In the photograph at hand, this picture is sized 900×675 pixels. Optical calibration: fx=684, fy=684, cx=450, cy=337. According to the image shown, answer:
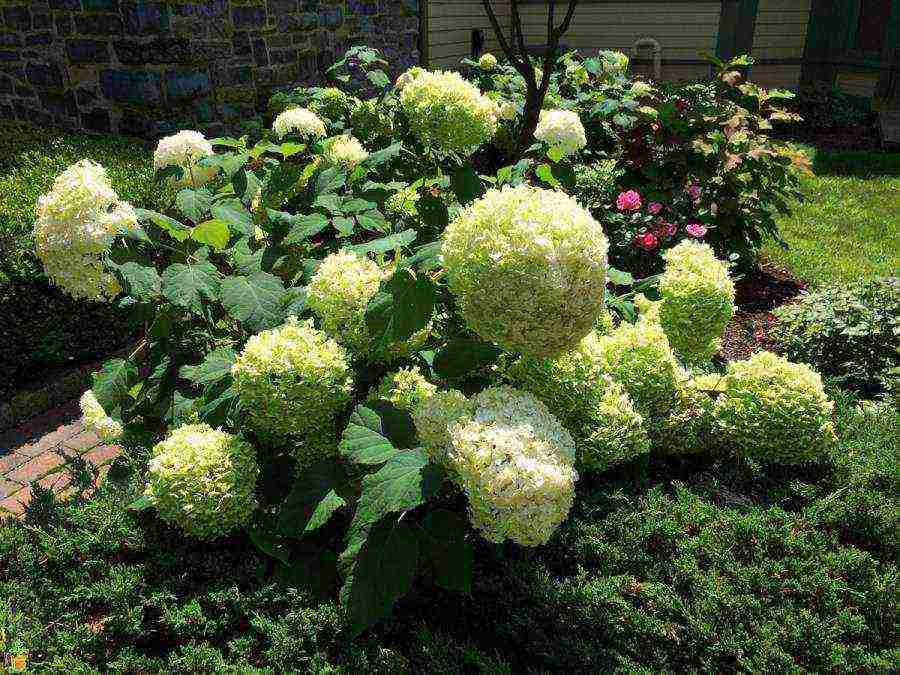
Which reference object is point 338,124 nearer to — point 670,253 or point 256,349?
point 670,253

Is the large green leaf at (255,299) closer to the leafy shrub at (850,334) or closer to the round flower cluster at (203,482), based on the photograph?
the round flower cluster at (203,482)

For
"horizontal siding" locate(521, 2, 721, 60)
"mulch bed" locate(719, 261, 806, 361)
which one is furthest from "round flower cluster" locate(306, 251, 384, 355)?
"horizontal siding" locate(521, 2, 721, 60)

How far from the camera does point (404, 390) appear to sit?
7.06 ft

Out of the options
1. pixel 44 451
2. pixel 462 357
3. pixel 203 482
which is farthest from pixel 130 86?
pixel 462 357

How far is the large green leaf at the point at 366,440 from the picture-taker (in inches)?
74.3

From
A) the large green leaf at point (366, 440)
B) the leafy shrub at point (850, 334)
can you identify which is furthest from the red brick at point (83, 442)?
the leafy shrub at point (850, 334)

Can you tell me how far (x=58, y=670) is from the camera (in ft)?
5.90

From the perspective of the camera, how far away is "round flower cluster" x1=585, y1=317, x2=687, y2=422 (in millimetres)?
2551

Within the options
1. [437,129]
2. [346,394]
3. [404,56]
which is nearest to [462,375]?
[346,394]

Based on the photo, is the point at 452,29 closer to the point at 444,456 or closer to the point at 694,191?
the point at 694,191

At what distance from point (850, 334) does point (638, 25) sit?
10637 millimetres

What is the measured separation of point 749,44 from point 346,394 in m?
13.2

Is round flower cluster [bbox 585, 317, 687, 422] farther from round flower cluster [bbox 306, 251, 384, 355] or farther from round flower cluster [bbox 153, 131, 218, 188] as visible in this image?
round flower cluster [bbox 153, 131, 218, 188]

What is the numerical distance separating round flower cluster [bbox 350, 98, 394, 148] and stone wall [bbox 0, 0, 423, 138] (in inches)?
113
